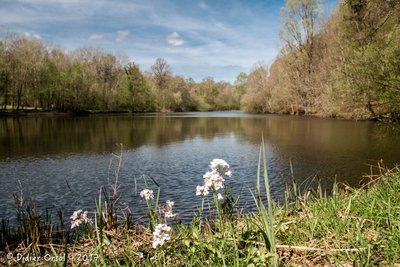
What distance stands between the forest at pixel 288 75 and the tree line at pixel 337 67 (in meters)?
0.06

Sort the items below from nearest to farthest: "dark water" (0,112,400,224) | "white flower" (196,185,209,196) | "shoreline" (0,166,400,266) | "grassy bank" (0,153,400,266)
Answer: "grassy bank" (0,153,400,266) < "shoreline" (0,166,400,266) < "white flower" (196,185,209,196) < "dark water" (0,112,400,224)

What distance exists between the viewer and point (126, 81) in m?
94.9

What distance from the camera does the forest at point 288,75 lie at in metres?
20.3

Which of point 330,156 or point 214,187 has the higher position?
point 214,187

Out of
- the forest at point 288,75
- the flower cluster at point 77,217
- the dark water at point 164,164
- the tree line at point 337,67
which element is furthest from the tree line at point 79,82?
the flower cluster at point 77,217

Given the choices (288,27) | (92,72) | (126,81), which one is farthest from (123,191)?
(126,81)

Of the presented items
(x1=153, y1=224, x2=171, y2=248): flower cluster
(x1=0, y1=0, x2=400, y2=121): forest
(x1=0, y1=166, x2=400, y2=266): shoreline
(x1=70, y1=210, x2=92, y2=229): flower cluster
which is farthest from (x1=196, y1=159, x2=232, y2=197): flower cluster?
(x1=0, y1=0, x2=400, y2=121): forest

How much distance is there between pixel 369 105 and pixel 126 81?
3260 inches

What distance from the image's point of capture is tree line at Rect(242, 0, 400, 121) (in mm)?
19250

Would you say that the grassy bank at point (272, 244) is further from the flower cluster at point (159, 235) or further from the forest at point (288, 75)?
the forest at point (288, 75)

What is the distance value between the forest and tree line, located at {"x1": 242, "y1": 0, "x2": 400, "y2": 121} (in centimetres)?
6

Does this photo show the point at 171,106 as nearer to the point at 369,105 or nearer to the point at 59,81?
the point at 59,81

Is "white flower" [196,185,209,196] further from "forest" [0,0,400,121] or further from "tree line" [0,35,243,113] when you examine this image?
"tree line" [0,35,243,113]

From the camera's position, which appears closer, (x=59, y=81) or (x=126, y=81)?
(x=59, y=81)
